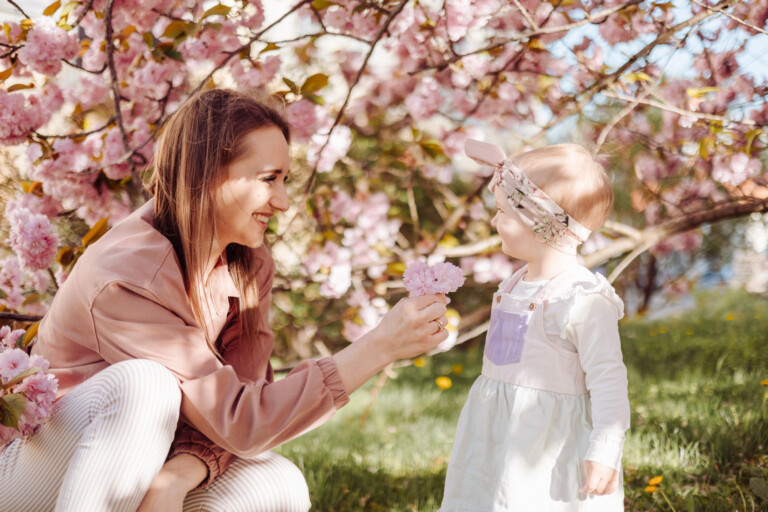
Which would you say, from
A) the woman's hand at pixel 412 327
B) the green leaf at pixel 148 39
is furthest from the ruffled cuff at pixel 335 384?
the green leaf at pixel 148 39

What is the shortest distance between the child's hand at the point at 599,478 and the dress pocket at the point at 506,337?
0.26 m

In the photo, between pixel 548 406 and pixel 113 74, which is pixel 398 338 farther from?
pixel 113 74

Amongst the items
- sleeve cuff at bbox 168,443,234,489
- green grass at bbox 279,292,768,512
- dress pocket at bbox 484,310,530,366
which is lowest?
Result: green grass at bbox 279,292,768,512

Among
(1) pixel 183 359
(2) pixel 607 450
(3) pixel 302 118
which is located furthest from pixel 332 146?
(2) pixel 607 450

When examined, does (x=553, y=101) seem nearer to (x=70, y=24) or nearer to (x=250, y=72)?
(x=250, y=72)

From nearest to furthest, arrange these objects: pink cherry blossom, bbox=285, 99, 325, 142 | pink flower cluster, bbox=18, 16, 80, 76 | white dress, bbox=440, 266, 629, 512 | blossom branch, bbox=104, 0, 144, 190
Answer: white dress, bbox=440, 266, 629, 512, blossom branch, bbox=104, 0, 144, 190, pink flower cluster, bbox=18, 16, 80, 76, pink cherry blossom, bbox=285, 99, 325, 142

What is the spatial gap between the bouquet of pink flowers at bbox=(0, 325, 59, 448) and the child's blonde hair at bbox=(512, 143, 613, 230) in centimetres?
106

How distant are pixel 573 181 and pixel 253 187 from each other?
70 cm

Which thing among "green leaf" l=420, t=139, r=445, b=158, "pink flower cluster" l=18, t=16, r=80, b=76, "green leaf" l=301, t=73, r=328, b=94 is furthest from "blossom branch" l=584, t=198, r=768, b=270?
"pink flower cluster" l=18, t=16, r=80, b=76

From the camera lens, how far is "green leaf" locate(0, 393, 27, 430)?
50.2 inches

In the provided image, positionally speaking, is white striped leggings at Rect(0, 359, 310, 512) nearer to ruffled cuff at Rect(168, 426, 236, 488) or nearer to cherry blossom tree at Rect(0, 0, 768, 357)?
ruffled cuff at Rect(168, 426, 236, 488)

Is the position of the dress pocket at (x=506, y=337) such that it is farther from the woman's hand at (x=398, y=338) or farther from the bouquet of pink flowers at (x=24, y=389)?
the bouquet of pink flowers at (x=24, y=389)

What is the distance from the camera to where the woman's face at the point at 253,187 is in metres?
1.58

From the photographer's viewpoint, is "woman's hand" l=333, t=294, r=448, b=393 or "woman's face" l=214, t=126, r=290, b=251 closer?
"woman's hand" l=333, t=294, r=448, b=393
